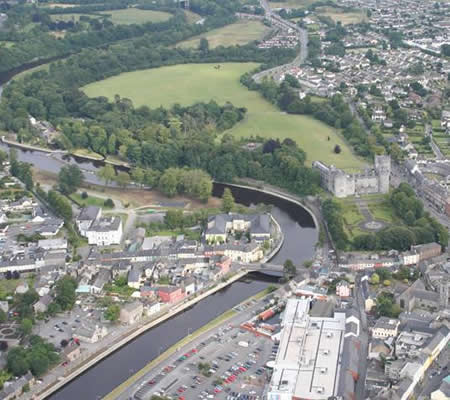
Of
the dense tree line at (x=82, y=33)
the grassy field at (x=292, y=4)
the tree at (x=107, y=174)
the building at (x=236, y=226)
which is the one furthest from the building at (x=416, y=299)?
the grassy field at (x=292, y=4)

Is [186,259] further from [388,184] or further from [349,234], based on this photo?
[388,184]

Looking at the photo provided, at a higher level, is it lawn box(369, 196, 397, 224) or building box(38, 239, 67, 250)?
building box(38, 239, 67, 250)

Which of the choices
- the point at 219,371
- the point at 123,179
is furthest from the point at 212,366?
the point at 123,179

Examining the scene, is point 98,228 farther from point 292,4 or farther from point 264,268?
point 292,4

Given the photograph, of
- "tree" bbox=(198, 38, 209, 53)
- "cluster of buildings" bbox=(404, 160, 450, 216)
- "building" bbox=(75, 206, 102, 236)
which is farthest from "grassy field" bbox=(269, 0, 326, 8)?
"building" bbox=(75, 206, 102, 236)

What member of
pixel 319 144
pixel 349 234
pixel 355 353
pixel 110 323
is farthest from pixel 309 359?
pixel 319 144

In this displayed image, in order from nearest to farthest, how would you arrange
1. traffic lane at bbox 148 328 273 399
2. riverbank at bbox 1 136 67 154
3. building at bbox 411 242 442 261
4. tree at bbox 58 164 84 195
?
traffic lane at bbox 148 328 273 399, building at bbox 411 242 442 261, tree at bbox 58 164 84 195, riverbank at bbox 1 136 67 154

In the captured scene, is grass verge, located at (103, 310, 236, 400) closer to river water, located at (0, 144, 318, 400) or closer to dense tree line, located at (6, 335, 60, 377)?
river water, located at (0, 144, 318, 400)

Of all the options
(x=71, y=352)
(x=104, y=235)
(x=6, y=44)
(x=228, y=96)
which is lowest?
(x=6, y=44)
